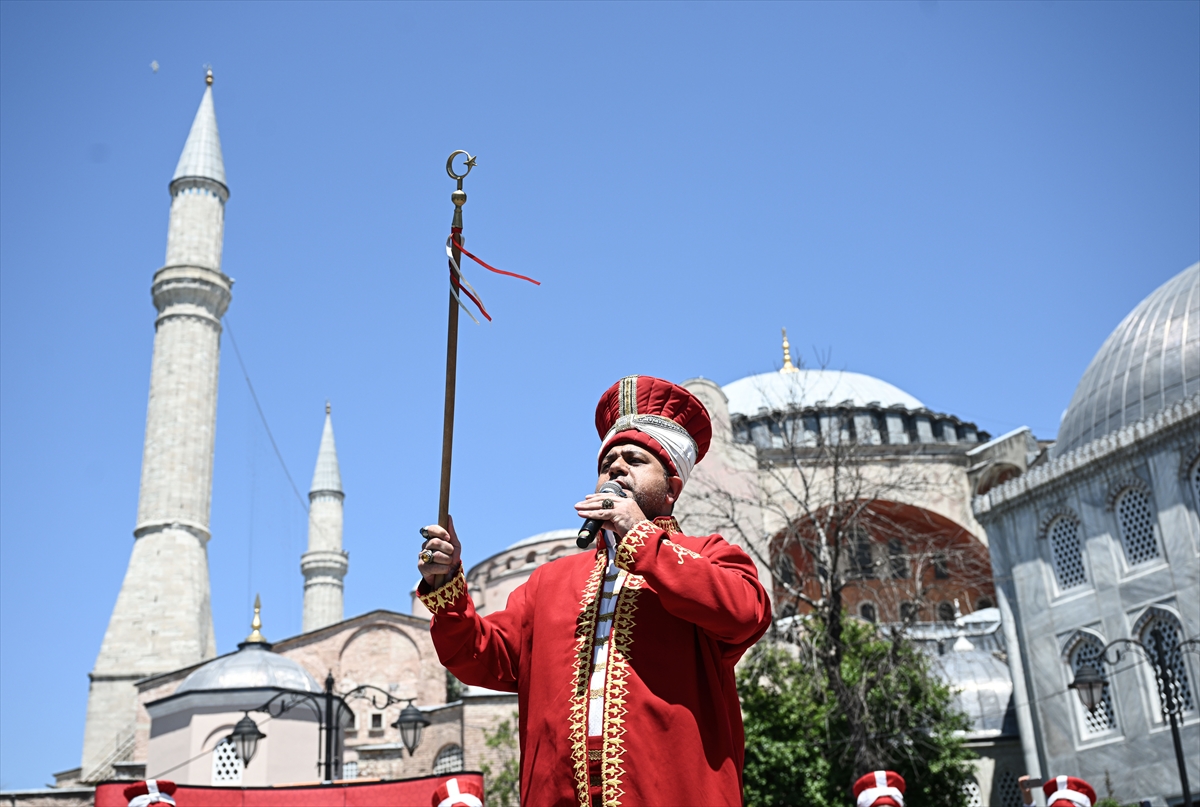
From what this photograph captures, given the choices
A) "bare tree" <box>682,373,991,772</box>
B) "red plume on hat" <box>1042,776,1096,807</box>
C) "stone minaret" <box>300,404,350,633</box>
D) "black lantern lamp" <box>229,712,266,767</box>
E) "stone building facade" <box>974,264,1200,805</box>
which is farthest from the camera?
"stone minaret" <box>300,404,350,633</box>

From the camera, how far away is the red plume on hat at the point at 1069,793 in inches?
238

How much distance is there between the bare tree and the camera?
1638 cm

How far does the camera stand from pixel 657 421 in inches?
134

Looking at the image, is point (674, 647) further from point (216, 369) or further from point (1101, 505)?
point (216, 369)

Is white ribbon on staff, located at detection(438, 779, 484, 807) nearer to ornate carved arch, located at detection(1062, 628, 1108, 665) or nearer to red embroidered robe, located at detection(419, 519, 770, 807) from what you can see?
red embroidered robe, located at detection(419, 519, 770, 807)

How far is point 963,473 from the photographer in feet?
112

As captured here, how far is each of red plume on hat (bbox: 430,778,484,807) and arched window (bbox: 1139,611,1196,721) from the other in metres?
14.6

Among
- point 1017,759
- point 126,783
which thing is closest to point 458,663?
point 126,783

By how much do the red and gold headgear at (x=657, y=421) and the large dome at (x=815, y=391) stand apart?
3467cm

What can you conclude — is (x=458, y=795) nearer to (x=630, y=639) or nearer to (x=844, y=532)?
(x=630, y=639)

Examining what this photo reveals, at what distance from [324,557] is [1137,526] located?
29879 millimetres

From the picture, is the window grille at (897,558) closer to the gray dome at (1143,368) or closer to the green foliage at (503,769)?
the gray dome at (1143,368)

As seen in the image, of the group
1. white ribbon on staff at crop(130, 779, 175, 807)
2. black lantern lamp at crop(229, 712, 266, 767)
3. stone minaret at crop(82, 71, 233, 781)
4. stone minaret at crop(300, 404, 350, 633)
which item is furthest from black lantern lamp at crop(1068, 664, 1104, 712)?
stone minaret at crop(300, 404, 350, 633)

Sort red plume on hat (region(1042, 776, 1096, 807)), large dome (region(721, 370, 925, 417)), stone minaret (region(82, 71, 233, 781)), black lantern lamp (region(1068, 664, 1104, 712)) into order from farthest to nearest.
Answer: large dome (region(721, 370, 925, 417))
stone minaret (region(82, 71, 233, 781))
black lantern lamp (region(1068, 664, 1104, 712))
red plume on hat (region(1042, 776, 1096, 807))
